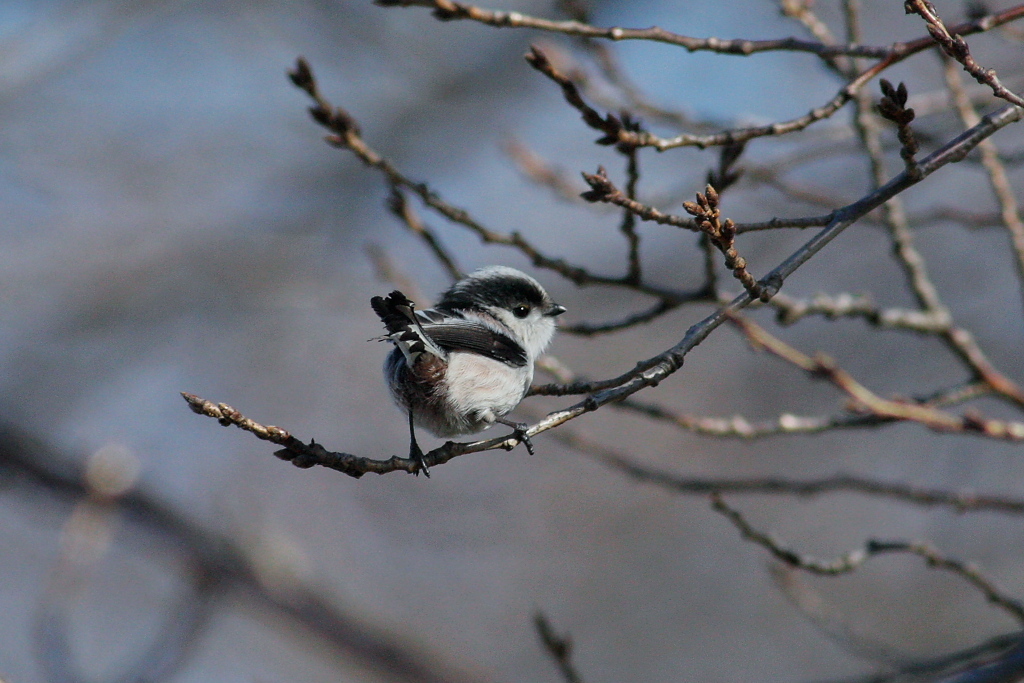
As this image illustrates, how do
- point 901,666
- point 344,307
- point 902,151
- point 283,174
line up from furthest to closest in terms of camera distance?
point 283,174 → point 344,307 → point 901,666 → point 902,151

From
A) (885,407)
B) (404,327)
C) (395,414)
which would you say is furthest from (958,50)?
(395,414)

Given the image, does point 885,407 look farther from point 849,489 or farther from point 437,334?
point 437,334

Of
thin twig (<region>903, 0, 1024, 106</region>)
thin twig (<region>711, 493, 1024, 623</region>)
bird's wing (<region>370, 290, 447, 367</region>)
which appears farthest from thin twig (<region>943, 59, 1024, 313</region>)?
bird's wing (<region>370, 290, 447, 367</region>)

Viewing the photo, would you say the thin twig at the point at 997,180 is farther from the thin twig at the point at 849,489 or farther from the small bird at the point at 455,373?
the small bird at the point at 455,373

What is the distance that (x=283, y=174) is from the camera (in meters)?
8.26

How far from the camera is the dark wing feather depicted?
294cm

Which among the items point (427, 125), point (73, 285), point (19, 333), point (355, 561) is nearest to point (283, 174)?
point (427, 125)

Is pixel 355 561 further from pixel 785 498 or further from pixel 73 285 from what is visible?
pixel 785 498

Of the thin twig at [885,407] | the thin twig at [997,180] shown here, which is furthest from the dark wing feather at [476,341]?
the thin twig at [997,180]

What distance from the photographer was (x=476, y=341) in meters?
3.03

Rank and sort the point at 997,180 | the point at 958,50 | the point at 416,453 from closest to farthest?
the point at 958,50 < the point at 416,453 < the point at 997,180

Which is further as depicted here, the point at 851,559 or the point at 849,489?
the point at 849,489

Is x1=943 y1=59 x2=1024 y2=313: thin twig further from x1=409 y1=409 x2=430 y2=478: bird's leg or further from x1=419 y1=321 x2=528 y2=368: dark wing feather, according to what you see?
x1=409 y1=409 x2=430 y2=478: bird's leg

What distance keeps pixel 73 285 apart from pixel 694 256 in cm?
555
